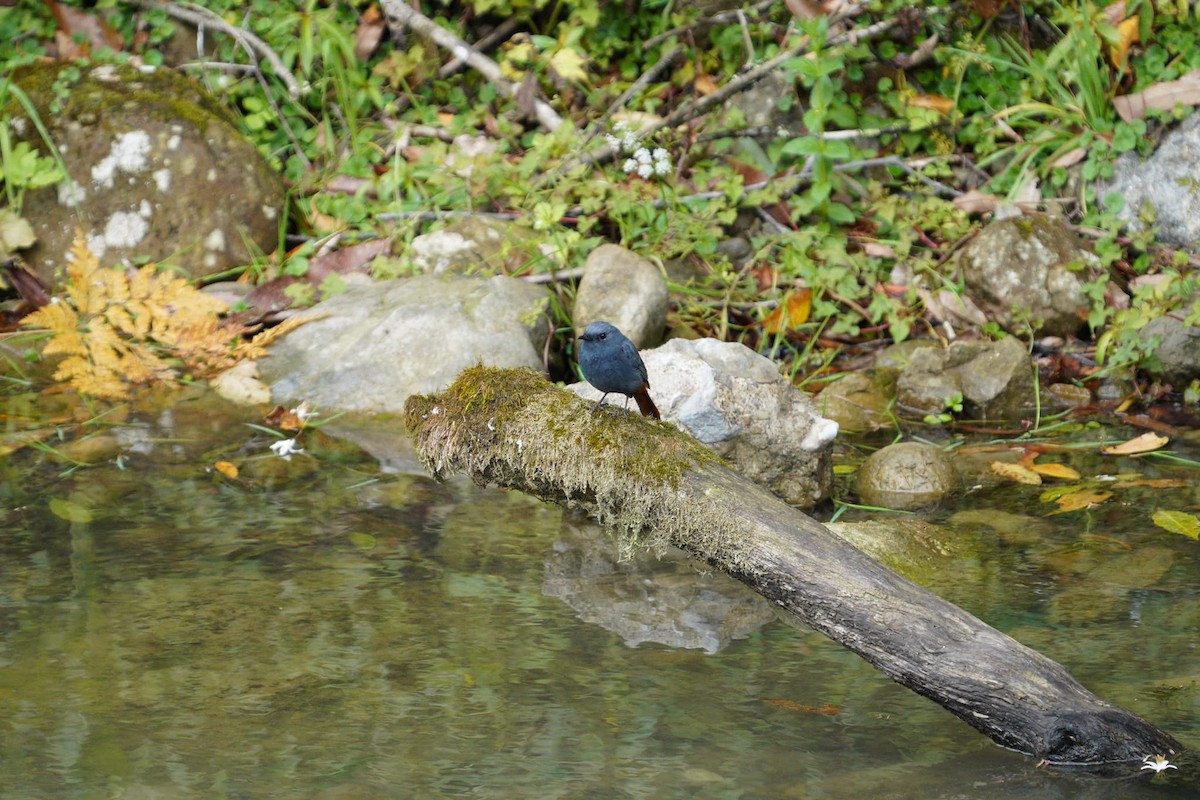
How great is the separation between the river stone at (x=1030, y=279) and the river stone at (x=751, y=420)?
1.97 meters

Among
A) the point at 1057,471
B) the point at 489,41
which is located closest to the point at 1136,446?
the point at 1057,471

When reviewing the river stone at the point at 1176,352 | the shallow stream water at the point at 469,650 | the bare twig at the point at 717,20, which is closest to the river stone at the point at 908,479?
the shallow stream water at the point at 469,650

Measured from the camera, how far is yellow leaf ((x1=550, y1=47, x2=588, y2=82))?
7.39 metres

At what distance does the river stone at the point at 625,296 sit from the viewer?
5766mm

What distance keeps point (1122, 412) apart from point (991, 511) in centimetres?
148

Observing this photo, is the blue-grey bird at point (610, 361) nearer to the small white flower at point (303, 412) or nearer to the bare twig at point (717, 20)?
the small white flower at point (303, 412)

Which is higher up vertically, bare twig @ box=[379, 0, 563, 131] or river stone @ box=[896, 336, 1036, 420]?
bare twig @ box=[379, 0, 563, 131]

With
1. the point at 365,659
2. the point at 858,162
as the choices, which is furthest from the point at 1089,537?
the point at 858,162

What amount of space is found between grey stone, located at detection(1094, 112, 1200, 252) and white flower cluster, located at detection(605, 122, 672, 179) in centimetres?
252

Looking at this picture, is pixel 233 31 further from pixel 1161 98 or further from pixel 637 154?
pixel 1161 98

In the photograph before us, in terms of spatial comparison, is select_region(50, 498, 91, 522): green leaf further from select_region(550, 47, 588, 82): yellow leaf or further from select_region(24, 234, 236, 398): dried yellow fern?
select_region(550, 47, 588, 82): yellow leaf

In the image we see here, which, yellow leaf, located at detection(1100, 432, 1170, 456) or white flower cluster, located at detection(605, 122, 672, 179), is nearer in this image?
yellow leaf, located at detection(1100, 432, 1170, 456)

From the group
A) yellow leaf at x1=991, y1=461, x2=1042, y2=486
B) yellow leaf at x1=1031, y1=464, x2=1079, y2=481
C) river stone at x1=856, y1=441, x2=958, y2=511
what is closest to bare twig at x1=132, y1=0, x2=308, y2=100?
river stone at x1=856, y1=441, x2=958, y2=511

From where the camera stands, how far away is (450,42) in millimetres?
7699
